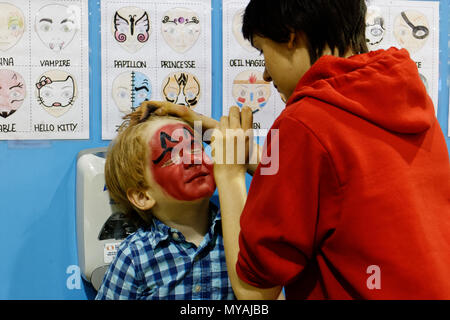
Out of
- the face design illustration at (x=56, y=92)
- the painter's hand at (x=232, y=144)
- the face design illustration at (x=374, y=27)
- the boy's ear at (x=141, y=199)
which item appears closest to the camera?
the painter's hand at (x=232, y=144)

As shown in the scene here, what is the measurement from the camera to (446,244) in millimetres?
678

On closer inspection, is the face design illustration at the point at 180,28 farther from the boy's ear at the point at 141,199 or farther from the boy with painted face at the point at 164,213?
the boy's ear at the point at 141,199

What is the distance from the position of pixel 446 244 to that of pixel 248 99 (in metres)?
0.68

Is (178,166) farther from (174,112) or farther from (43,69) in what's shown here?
(43,69)

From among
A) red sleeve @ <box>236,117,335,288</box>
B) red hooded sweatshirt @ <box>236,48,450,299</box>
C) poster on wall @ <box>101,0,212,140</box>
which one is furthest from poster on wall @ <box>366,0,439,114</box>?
red sleeve @ <box>236,117,335,288</box>

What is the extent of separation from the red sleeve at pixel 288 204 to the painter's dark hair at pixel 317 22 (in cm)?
17

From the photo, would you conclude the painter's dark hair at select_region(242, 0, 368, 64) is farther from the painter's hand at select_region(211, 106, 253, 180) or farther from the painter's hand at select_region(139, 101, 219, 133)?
the painter's hand at select_region(139, 101, 219, 133)

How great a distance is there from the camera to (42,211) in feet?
3.67

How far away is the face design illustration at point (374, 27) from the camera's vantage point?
48.1 inches

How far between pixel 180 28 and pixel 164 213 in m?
0.51

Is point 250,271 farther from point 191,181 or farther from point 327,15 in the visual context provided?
point 327,15

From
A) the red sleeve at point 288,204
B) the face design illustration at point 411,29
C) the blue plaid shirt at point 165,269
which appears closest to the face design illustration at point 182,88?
the blue plaid shirt at point 165,269

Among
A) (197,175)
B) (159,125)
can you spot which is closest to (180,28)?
(159,125)
